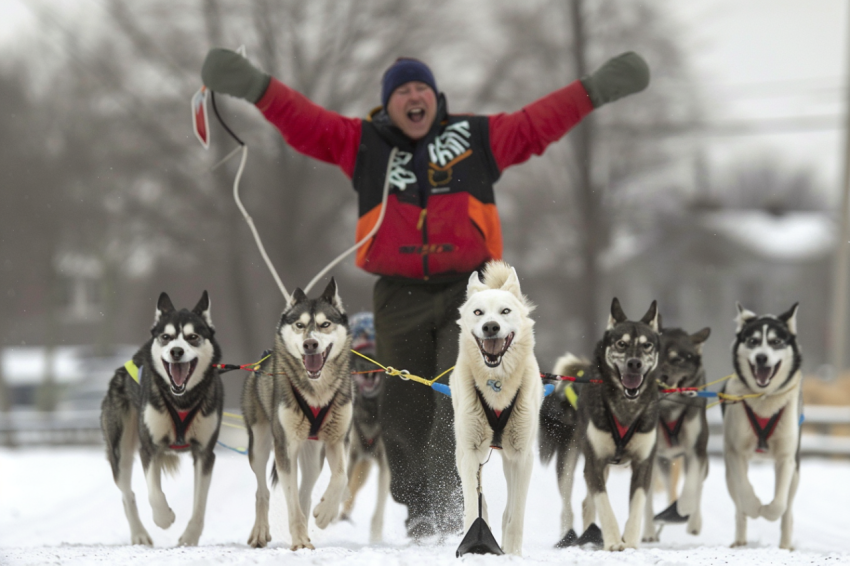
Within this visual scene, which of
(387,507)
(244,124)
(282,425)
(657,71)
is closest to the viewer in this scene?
(282,425)

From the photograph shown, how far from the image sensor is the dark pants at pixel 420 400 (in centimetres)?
434

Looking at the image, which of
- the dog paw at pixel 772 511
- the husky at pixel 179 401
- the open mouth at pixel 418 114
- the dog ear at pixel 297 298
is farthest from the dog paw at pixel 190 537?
the dog paw at pixel 772 511

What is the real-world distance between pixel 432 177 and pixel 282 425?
1.41 m

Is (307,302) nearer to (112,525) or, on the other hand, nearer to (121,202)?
(112,525)

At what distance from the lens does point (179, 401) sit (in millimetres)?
4219

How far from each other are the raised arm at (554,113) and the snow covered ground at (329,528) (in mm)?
1626

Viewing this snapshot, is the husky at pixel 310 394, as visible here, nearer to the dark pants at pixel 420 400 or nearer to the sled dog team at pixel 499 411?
the sled dog team at pixel 499 411

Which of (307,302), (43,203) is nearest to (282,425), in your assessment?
(307,302)

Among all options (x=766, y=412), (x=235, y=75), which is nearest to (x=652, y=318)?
(x=766, y=412)

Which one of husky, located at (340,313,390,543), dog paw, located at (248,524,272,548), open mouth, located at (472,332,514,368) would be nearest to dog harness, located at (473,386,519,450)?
open mouth, located at (472,332,514,368)

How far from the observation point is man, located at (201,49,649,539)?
437cm

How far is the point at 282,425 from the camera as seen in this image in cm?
391

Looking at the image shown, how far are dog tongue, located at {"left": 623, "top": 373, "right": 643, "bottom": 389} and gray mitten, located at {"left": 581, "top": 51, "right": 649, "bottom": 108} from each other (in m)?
1.40

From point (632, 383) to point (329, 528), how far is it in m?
2.09
